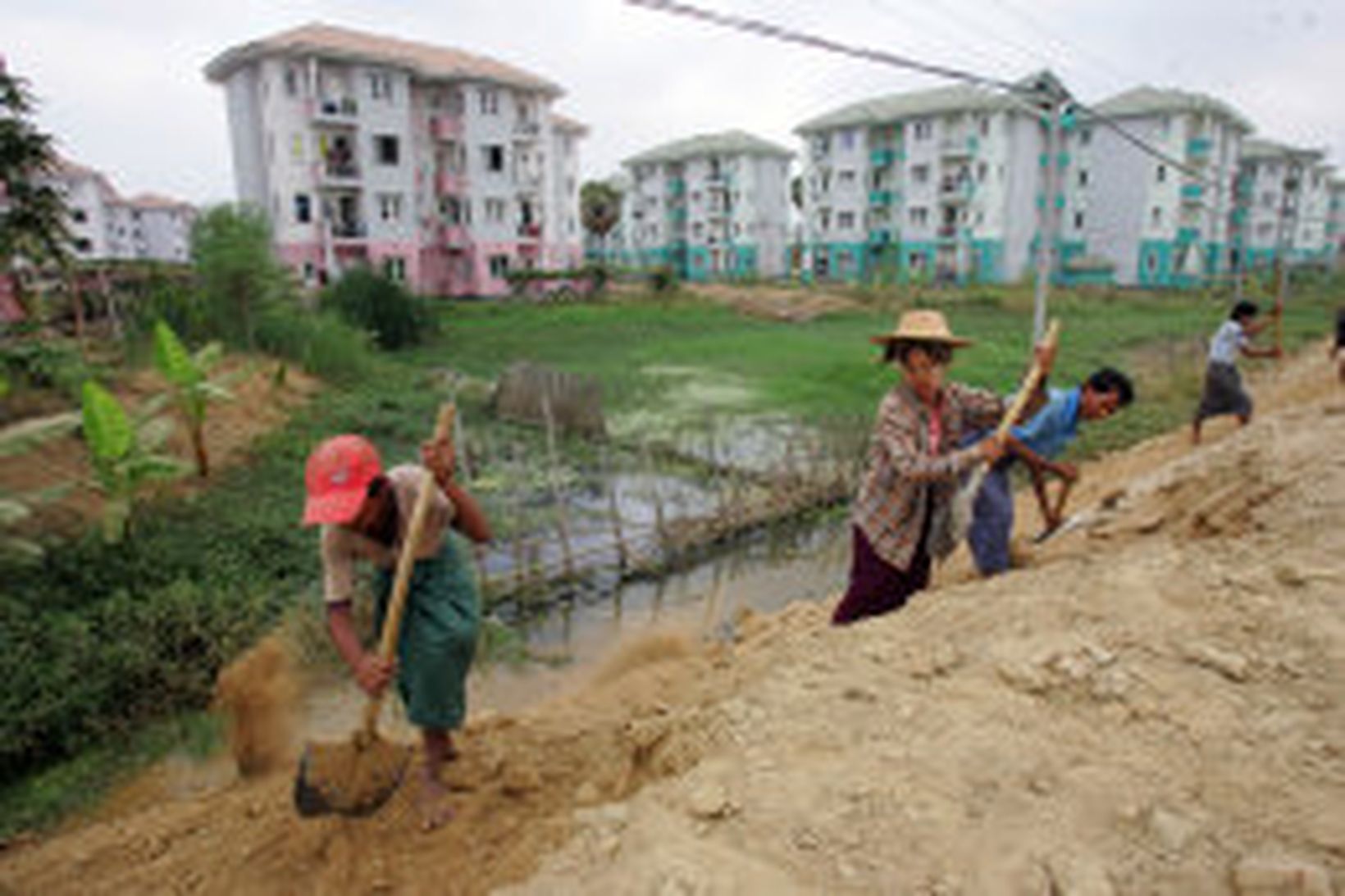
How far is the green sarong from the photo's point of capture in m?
2.72

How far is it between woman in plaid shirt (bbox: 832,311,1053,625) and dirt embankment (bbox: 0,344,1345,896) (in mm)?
251

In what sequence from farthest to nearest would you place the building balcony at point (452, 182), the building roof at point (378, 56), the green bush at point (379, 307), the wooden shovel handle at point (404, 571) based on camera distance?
the building balcony at point (452, 182)
the building roof at point (378, 56)
the green bush at point (379, 307)
the wooden shovel handle at point (404, 571)

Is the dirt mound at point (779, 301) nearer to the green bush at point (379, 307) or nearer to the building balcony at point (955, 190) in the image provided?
the building balcony at point (955, 190)

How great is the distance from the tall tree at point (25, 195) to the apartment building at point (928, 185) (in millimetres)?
29884

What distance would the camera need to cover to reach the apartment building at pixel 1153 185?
3550 centimetres

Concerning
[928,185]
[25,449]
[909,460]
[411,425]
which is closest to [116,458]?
[25,449]

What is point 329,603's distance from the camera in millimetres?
2549

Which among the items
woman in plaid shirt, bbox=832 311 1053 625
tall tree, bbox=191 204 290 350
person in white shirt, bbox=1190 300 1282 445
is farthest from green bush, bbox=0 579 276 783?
tall tree, bbox=191 204 290 350

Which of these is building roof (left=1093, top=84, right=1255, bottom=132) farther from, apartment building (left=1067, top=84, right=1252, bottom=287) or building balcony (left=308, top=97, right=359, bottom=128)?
building balcony (left=308, top=97, right=359, bottom=128)

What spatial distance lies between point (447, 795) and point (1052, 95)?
8.12m

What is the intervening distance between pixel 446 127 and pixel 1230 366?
1047 inches

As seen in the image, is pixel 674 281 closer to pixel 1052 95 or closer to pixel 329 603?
pixel 1052 95

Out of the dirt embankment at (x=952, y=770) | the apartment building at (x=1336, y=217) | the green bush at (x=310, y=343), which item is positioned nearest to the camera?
the dirt embankment at (x=952, y=770)

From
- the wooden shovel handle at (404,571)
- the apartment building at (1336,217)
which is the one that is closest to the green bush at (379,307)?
the wooden shovel handle at (404,571)
